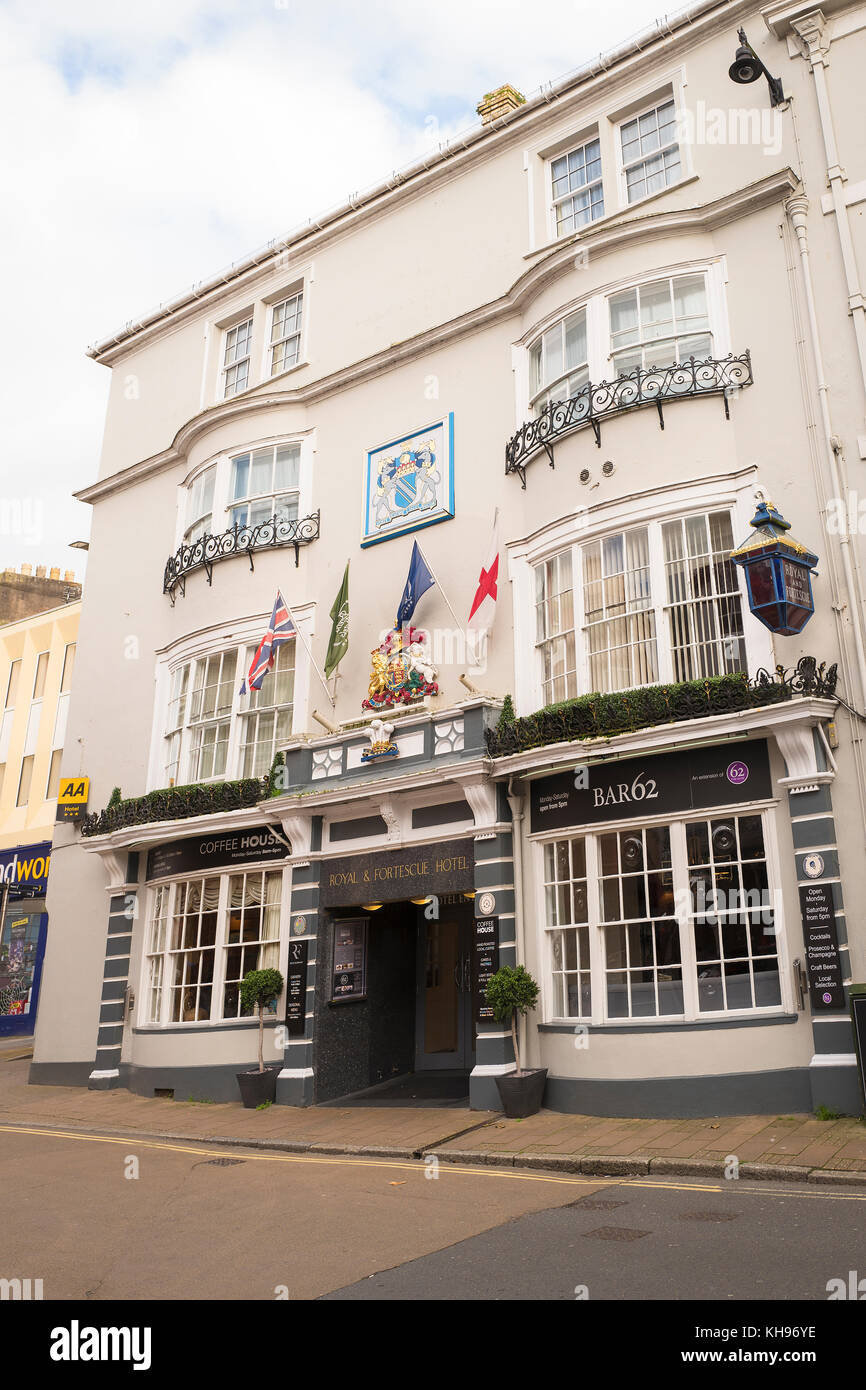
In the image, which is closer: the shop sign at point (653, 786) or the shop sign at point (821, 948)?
the shop sign at point (821, 948)

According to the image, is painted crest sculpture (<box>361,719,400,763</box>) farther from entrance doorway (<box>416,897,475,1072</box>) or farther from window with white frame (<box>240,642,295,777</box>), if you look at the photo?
entrance doorway (<box>416,897,475,1072</box>)

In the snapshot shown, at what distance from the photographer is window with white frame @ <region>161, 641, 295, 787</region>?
1761 cm

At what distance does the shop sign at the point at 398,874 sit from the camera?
1434 cm

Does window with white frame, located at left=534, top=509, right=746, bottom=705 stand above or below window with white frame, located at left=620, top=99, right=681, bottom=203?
below

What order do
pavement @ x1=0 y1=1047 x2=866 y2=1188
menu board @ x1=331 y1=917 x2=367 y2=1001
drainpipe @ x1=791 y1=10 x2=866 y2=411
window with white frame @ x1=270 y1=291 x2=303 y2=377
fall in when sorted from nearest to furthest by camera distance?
pavement @ x1=0 y1=1047 x2=866 y2=1188 → drainpipe @ x1=791 y1=10 x2=866 y2=411 → menu board @ x1=331 y1=917 x2=367 y2=1001 → window with white frame @ x1=270 y1=291 x2=303 y2=377

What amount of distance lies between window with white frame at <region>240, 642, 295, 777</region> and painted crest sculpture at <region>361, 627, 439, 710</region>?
1936 mm

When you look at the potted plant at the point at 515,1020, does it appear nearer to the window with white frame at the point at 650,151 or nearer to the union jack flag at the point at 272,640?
the union jack flag at the point at 272,640

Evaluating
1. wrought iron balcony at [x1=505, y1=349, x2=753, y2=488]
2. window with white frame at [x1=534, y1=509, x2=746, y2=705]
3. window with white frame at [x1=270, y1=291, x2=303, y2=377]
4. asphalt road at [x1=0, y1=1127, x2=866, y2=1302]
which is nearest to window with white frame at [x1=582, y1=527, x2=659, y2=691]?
window with white frame at [x1=534, y1=509, x2=746, y2=705]

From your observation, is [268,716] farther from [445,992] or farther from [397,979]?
[445,992]

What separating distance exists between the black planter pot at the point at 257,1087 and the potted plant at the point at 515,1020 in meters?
4.03

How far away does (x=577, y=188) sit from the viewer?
55.2 feet

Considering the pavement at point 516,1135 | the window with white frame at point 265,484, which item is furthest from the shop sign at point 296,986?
the window with white frame at point 265,484

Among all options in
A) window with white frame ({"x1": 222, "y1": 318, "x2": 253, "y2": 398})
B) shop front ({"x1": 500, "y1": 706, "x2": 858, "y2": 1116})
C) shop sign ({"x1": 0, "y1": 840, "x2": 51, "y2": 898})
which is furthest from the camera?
shop sign ({"x1": 0, "y1": 840, "x2": 51, "y2": 898})
